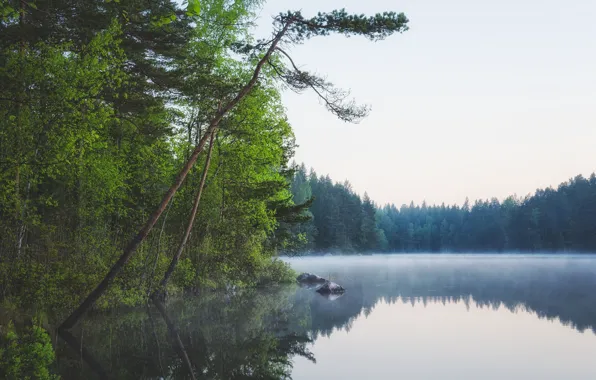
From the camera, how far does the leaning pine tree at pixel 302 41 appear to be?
14.2 meters


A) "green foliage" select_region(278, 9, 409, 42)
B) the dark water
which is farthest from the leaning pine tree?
the dark water

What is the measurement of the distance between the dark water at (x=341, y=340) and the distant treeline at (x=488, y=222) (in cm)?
5872

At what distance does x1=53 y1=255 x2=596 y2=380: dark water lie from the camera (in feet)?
35.4

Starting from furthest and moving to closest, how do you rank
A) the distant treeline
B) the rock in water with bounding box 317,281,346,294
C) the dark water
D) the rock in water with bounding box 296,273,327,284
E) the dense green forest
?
the distant treeline
the rock in water with bounding box 296,273,327,284
the rock in water with bounding box 317,281,346,294
the dense green forest
the dark water

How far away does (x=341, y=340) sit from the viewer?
14.6m

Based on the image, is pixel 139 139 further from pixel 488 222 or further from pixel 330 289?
pixel 488 222

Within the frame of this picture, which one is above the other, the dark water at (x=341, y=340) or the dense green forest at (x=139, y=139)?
the dense green forest at (x=139, y=139)

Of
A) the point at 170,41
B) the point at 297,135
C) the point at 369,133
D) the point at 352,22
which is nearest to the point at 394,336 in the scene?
the point at 352,22

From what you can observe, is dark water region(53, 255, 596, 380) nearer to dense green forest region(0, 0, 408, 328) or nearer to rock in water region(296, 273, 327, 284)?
dense green forest region(0, 0, 408, 328)

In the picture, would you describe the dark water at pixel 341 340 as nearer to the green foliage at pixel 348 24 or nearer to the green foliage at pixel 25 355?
the green foliage at pixel 25 355

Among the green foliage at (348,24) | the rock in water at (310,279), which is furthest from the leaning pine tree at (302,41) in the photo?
the rock in water at (310,279)

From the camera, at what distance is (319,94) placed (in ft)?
52.2

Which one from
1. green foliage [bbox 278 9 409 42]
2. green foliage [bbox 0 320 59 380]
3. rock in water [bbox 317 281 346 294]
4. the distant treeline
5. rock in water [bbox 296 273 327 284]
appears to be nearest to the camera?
green foliage [bbox 0 320 59 380]

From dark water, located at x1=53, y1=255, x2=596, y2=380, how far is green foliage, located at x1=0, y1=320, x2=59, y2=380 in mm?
462
